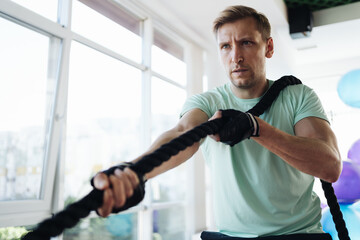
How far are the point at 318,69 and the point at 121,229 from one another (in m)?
4.27

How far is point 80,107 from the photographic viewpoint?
9.99ft

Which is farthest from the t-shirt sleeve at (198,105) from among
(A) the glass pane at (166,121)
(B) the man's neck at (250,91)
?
(A) the glass pane at (166,121)

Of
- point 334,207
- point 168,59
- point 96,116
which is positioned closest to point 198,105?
point 334,207

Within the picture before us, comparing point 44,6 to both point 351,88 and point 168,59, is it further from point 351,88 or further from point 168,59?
point 351,88

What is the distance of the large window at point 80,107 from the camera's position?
7.90 ft

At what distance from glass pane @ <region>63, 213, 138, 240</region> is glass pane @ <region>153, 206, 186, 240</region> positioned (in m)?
0.36

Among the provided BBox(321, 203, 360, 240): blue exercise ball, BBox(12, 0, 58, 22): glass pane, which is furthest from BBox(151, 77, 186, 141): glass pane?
BBox(321, 203, 360, 240): blue exercise ball

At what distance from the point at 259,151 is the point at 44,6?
221 centimetres

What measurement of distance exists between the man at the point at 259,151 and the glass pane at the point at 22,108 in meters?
1.57

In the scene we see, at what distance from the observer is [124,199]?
0.63 metres

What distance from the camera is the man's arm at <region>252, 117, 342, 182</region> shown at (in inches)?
39.8

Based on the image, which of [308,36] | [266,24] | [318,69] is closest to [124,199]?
[266,24]

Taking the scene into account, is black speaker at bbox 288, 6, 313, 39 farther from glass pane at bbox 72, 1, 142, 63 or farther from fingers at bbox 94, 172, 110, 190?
fingers at bbox 94, 172, 110, 190

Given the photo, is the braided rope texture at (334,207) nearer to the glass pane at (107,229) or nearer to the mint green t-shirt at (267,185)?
the mint green t-shirt at (267,185)
